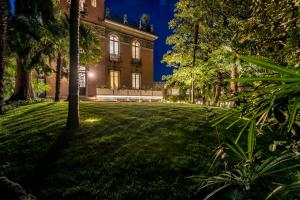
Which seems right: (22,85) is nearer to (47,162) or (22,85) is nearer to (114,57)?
(114,57)

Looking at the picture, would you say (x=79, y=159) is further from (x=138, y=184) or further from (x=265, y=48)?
(x=265, y=48)

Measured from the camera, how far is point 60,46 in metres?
17.7

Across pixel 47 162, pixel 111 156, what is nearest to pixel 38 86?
pixel 47 162

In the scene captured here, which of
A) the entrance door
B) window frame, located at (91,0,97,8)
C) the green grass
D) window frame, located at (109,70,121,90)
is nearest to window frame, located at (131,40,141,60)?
window frame, located at (109,70,121,90)

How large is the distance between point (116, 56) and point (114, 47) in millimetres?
1071

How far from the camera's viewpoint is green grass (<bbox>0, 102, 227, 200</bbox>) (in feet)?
20.7

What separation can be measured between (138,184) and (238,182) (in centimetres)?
433

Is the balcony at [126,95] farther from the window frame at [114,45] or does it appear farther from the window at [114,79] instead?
the window frame at [114,45]

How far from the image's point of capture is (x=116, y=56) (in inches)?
1268

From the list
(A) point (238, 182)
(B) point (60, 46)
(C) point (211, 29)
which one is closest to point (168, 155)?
(A) point (238, 182)

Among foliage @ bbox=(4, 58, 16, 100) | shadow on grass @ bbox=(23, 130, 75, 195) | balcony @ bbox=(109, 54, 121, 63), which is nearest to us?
shadow on grass @ bbox=(23, 130, 75, 195)

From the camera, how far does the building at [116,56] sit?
29.1 m

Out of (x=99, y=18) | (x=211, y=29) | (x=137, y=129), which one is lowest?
(x=137, y=129)

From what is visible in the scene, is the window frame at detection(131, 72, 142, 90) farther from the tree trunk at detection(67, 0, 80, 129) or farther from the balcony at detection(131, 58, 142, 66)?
the tree trunk at detection(67, 0, 80, 129)
